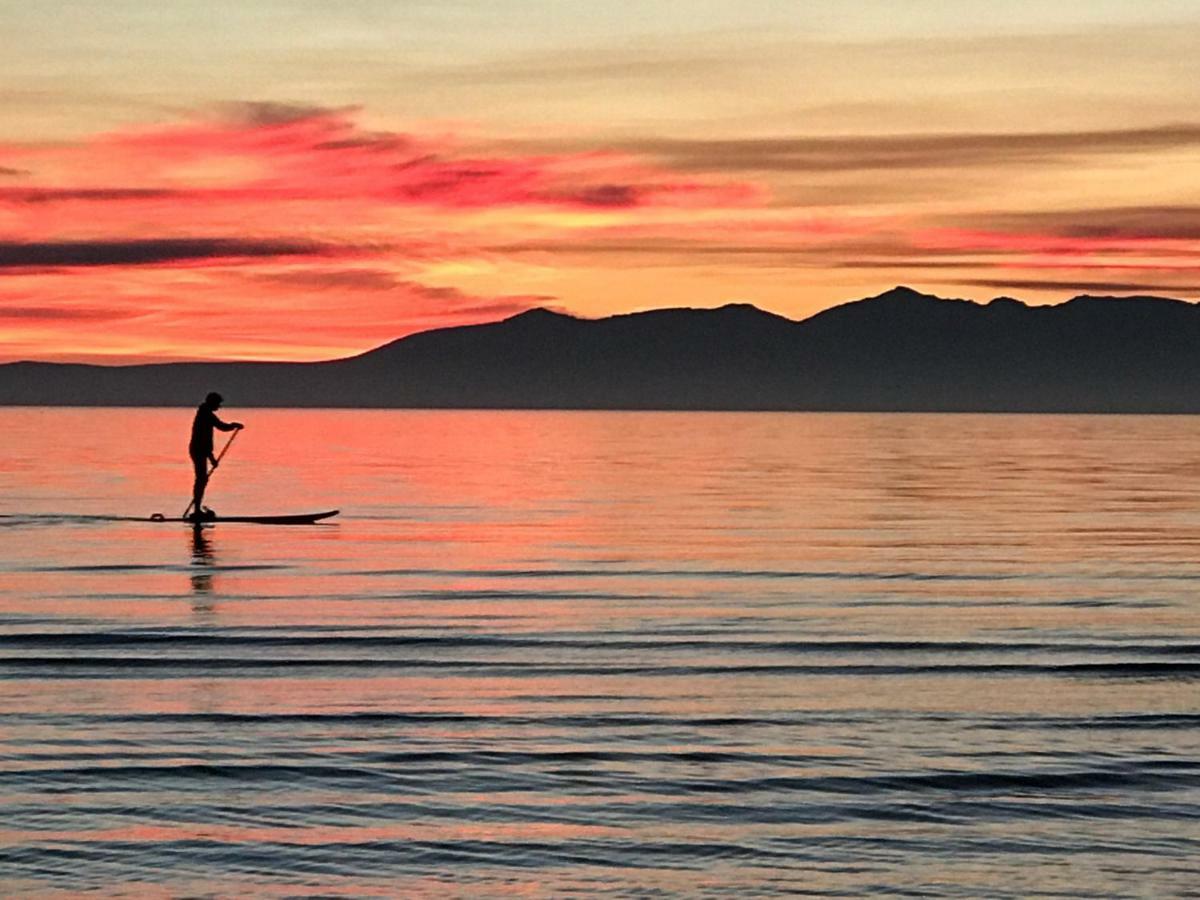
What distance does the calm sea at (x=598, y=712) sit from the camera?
484 inches

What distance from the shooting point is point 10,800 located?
13.5 metres

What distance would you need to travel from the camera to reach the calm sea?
A: 40.3ft

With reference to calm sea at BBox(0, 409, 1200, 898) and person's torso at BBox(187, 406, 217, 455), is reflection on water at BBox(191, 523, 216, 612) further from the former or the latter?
person's torso at BBox(187, 406, 217, 455)

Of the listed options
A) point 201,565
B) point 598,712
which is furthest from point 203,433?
point 598,712

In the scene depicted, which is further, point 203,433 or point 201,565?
point 203,433

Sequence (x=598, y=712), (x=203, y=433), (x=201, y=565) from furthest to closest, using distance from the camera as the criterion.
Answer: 1. (x=203, y=433)
2. (x=201, y=565)
3. (x=598, y=712)

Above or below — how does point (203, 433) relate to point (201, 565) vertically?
above

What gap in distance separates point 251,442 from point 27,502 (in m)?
72.7

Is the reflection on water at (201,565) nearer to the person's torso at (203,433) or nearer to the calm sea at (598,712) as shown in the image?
the calm sea at (598,712)

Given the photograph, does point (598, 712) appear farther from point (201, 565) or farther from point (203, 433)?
point (203, 433)

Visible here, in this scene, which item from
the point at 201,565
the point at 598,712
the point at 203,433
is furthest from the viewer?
the point at 203,433

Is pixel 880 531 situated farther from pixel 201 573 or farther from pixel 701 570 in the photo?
pixel 201 573

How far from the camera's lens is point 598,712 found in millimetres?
17391

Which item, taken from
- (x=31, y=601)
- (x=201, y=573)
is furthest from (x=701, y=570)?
(x=31, y=601)
